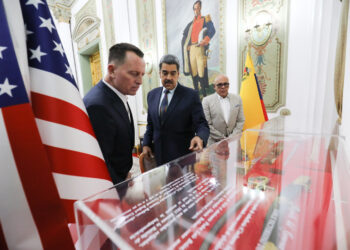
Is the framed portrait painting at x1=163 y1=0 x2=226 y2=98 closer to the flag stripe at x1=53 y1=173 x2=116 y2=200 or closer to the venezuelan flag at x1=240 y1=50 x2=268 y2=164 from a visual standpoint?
the venezuelan flag at x1=240 y1=50 x2=268 y2=164

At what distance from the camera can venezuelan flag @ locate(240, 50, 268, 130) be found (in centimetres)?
242

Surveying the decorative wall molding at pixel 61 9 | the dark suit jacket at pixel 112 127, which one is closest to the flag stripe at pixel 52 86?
the dark suit jacket at pixel 112 127

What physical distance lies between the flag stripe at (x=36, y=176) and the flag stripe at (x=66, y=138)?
8 centimetres

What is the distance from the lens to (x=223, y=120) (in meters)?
2.28

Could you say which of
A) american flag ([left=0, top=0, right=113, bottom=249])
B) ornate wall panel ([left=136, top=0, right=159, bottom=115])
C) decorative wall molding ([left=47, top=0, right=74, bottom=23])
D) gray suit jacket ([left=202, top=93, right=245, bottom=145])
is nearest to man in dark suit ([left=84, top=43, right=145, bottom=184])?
american flag ([left=0, top=0, right=113, bottom=249])

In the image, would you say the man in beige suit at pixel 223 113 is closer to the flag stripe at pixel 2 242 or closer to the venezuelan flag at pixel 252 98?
the venezuelan flag at pixel 252 98

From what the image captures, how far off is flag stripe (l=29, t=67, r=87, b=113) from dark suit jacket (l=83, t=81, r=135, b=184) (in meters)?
0.27

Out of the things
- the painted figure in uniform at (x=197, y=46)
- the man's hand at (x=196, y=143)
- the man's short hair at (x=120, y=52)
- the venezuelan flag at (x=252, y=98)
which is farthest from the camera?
the painted figure in uniform at (x=197, y=46)

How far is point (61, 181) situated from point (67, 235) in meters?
0.19

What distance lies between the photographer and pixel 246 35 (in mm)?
2736

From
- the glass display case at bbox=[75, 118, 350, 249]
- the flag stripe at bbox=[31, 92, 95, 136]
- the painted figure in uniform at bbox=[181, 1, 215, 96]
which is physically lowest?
the glass display case at bbox=[75, 118, 350, 249]

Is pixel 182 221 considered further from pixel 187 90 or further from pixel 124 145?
pixel 187 90

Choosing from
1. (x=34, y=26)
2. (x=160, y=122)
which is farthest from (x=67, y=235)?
(x=160, y=122)

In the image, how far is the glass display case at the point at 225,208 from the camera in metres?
0.39
